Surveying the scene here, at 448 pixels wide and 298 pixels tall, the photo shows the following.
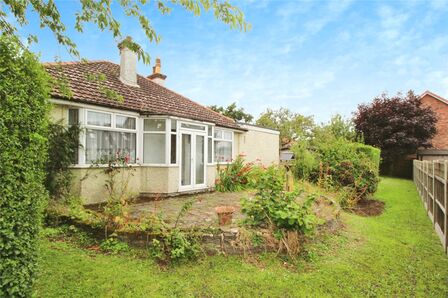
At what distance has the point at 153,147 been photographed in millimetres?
10203

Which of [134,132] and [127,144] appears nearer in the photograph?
[127,144]

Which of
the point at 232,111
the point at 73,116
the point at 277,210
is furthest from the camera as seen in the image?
the point at 232,111

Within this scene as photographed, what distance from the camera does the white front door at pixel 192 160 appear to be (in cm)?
1068

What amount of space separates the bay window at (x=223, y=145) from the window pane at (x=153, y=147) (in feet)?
13.5

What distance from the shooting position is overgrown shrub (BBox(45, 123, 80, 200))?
7188 mm

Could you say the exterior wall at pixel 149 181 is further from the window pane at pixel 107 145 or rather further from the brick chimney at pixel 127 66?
the brick chimney at pixel 127 66

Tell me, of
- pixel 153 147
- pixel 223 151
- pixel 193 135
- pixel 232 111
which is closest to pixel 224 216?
pixel 153 147

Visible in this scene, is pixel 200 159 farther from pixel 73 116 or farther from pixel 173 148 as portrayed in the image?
pixel 73 116

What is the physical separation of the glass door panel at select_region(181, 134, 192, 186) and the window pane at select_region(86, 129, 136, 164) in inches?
74.6

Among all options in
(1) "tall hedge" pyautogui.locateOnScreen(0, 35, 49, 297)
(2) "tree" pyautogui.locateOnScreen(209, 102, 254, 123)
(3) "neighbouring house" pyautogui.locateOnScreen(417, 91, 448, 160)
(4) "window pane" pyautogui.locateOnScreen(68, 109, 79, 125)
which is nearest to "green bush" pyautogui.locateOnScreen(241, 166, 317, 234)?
(1) "tall hedge" pyautogui.locateOnScreen(0, 35, 49, 297)

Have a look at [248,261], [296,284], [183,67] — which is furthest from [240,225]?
[183,67]

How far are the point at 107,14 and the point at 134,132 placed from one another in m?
6.15

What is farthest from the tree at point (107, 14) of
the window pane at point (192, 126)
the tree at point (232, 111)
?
the tree at point (232, 111)

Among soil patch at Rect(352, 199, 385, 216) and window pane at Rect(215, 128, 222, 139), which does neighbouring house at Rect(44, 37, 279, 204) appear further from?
soil patch at Rect(352, 199, 385, 216)
